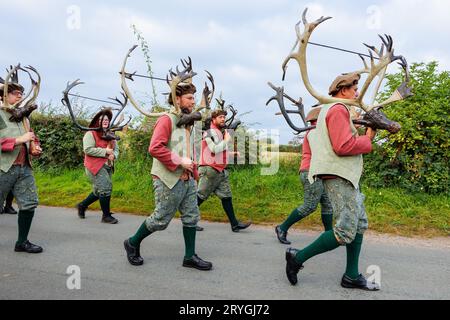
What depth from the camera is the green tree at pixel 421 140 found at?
7434mm

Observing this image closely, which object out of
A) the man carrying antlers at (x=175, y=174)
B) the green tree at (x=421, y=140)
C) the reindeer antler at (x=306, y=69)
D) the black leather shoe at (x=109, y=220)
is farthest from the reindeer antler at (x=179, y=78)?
the green tree at (x=421, y=140)

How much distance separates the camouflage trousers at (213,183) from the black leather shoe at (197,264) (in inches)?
78.1

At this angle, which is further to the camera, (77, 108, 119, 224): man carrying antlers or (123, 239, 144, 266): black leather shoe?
(77, 108, 119, 224): man carrying antlers

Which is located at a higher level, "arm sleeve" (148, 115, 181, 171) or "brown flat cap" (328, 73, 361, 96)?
"brown flat cap" (328, 73, 361, 96)

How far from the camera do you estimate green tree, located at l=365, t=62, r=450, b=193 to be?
24.4 ft

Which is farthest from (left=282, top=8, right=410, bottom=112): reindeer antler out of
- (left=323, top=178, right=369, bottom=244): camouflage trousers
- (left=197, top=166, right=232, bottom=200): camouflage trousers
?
(left=197, top=166, right=232, bottom=200): camouflage trousers

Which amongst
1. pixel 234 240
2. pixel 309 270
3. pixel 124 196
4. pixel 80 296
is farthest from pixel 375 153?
pixel 80 296

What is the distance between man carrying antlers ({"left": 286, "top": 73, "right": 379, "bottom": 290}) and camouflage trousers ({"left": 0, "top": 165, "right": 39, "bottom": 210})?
121 inches

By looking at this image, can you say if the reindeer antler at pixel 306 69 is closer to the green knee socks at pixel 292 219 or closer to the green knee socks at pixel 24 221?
the green knee socks at pixel 292 219

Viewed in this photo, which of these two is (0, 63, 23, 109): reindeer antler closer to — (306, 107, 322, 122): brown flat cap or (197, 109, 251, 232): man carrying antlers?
(197, 109, 251, 232): man carrying antlers

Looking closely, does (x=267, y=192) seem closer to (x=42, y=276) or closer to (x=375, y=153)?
(x=375, y=153)

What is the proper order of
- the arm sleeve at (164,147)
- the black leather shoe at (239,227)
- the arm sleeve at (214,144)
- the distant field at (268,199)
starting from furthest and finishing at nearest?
the distant field at (268,199) < the black leather shoe at (239,227) < the arm sleeve at (214,144) < the arm sleeve at (164,147)

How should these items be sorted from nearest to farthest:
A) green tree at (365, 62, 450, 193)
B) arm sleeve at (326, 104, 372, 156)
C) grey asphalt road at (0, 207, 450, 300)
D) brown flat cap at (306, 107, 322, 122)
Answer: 1. arm sleeve at (326, 104, 372, 156)
2. grey asphalt road at (0, 207, 450, 300)
3. brown flat cap at (306, 107, 322, 122)
4. green tree at (365, 62, 450, 193)

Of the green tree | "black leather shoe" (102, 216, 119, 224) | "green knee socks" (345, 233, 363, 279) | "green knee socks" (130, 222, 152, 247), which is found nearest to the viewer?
"green knee socks" (345, 233, 363, 279)
